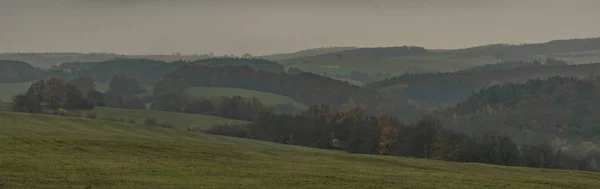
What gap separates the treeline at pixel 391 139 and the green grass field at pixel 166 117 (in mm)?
5853

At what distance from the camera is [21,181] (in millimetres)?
34219

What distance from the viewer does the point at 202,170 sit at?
4253 centimetres

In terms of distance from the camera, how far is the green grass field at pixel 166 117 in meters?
128

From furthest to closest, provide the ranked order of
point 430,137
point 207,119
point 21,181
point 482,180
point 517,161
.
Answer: point 207,119
point 430,137
point 517,161
point 482,180
point 21,181

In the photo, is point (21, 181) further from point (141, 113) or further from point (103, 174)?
point (141, 113)

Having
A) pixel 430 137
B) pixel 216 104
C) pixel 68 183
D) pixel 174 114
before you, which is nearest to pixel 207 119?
pixel 174 114

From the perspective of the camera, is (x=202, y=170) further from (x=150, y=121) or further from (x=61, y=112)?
(x=150, y=121)

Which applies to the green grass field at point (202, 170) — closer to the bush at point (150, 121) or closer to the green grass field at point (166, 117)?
the bush at point (150, 121)

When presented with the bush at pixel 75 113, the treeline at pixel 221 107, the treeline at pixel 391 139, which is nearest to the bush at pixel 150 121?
the treeline at pixel 391 139

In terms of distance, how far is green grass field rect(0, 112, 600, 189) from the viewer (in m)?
36.8

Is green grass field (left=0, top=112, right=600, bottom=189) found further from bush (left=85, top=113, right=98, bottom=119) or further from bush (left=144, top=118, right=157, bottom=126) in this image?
bush (left=144, top=118, right=157, bottom=126)

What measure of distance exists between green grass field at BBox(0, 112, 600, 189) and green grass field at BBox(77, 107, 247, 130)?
213ft

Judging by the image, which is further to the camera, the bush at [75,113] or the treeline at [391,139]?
the bush at [75,113]

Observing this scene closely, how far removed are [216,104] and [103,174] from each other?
417ft
